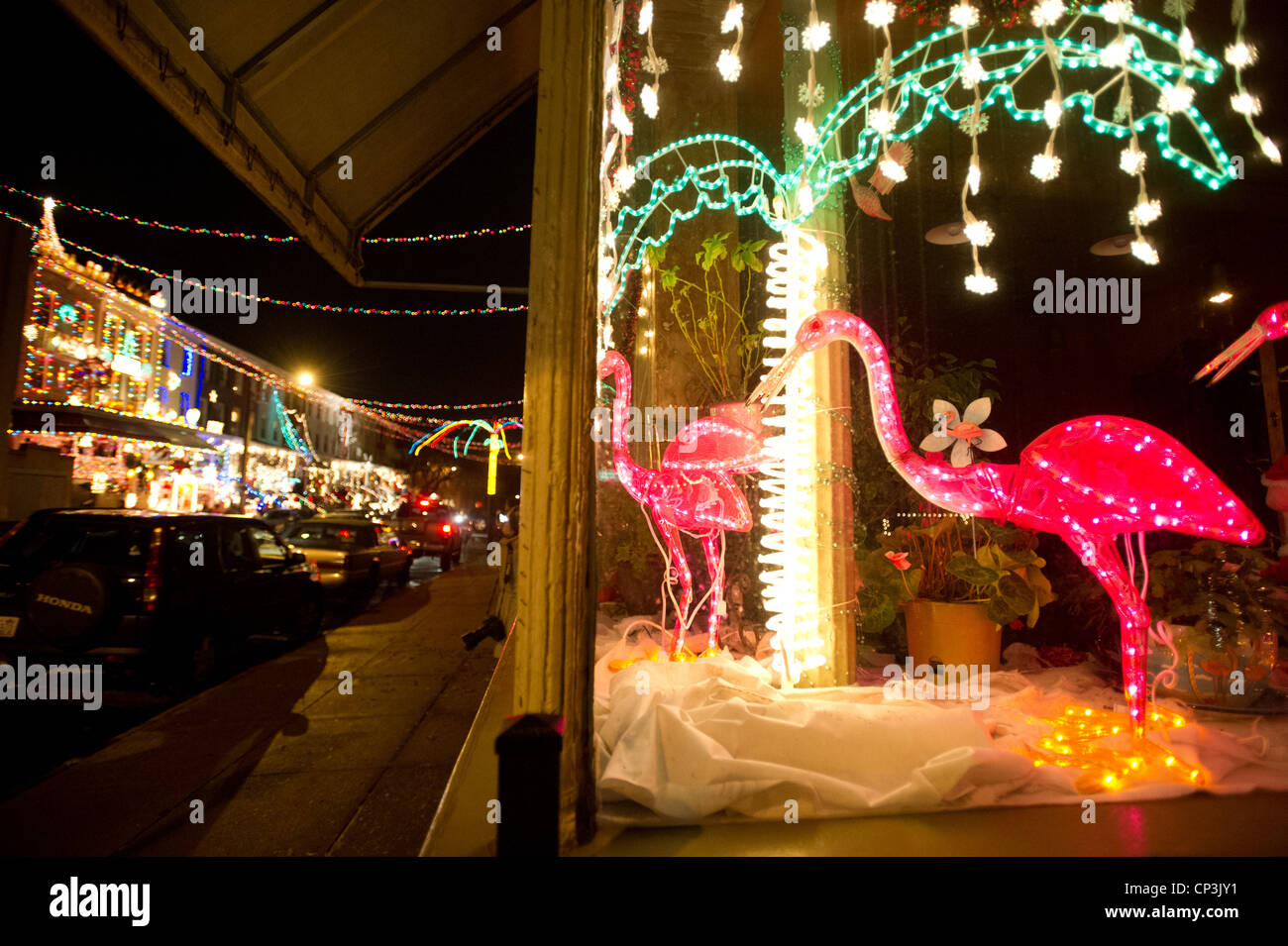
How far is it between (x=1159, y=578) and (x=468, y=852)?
4.12 metres

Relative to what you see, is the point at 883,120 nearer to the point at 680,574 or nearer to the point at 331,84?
the point at 680,574

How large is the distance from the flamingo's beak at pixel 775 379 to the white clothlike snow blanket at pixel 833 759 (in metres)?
1.73

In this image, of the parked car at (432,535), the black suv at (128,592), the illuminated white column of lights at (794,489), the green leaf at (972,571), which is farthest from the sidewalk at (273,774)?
the parked car at (432,535)

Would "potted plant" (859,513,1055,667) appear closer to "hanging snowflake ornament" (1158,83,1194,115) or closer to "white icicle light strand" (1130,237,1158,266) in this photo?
"white icicle light strand" (1130,237,1158,266)

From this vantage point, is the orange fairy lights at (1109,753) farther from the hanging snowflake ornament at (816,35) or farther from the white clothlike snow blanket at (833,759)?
the hanging snowflake ornament at (816,35)

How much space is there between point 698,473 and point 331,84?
12.7ft

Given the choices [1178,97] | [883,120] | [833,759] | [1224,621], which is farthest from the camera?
[883,120]

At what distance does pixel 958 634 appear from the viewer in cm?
428

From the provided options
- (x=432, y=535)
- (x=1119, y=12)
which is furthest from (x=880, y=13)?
(x=432, y=535)

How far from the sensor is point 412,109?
5.14m

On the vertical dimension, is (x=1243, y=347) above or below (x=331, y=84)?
below

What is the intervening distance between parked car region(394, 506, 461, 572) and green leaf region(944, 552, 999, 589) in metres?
16.0

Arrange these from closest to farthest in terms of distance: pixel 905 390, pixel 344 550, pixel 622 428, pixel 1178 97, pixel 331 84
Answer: pixel 1178 97 < pixel 331 84 < pixel 622 428 < pixel 905 390 < pixel 344 550

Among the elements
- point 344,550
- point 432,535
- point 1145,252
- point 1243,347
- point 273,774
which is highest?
point 1145,252
